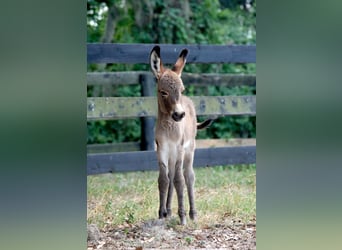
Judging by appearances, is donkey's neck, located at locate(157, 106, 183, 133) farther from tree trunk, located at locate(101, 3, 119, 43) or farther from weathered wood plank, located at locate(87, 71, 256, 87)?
tree trunk, located at locate(101, 3, 119, 43)

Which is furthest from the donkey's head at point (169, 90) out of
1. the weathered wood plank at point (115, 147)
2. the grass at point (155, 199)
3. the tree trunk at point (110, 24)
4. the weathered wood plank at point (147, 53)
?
the tree trunk at point (110, 24)

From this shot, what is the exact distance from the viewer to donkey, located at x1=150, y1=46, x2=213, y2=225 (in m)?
4.06

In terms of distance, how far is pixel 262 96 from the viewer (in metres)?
2.67

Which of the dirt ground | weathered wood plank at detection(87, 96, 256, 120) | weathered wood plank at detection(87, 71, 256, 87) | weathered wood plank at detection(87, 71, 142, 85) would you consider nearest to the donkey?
the dirt ground

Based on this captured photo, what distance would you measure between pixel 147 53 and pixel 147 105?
1.84ft

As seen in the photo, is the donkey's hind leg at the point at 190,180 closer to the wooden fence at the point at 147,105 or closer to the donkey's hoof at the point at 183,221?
the donkey's hoof at the point at 183,221

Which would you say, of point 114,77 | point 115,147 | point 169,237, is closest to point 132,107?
point 114,77

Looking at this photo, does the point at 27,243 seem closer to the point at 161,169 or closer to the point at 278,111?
the point at 278,111

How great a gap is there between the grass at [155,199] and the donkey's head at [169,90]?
2.60 feet

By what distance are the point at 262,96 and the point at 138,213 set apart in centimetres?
210

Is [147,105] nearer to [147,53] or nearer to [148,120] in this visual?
[147,53]

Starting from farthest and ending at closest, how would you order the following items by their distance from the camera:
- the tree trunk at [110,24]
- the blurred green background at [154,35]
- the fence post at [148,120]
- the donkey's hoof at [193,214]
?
the tree trunk at [110,24], the blurred green background at [154,35], the fence post at [148,120], the donkey's hoof at [193,214]

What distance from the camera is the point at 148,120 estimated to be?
283 inches

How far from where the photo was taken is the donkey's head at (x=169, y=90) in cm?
404
